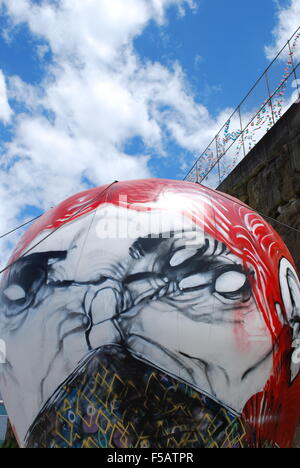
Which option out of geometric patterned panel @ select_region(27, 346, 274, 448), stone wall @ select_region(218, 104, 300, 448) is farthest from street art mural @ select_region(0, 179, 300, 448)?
stone wall @ select_region(218, 104, 300, 448)

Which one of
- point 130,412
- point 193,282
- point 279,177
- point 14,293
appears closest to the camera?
point 130,412

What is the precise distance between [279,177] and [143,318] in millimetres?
3628

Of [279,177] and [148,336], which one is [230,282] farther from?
[279,177]

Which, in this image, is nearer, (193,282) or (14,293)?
(193,282)

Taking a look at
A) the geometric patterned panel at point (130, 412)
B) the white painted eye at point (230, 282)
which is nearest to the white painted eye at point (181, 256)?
the white painted eye at point (230, 282)

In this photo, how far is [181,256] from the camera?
2.03 m

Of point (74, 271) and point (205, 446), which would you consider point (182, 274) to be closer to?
point (74, 271)

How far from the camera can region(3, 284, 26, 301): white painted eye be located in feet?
6.99

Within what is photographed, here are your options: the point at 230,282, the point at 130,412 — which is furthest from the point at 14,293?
the point at 230,282

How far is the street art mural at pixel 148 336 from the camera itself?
1.86 m

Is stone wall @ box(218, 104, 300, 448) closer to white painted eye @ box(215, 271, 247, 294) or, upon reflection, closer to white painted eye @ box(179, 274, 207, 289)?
white painted eye @ box(215, 271, 247, 294)

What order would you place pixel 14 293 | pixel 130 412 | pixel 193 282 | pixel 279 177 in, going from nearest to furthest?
pixel 130 412 < pixel 193 282 < pixel 14 293 < pixel 279 177
